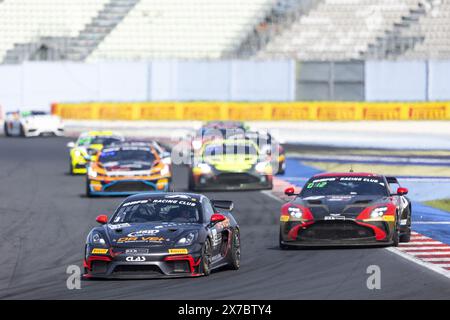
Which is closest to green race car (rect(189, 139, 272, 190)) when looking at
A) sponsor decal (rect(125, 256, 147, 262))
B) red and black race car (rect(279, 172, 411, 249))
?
red and black race car (rect(279, 172, 411, 249))

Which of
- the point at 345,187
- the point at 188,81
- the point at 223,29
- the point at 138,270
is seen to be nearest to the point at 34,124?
the point at 188,81

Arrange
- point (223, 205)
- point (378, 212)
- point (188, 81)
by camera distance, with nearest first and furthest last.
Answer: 1. point (223, 205)
2. point (378, 212)
3. point (188, 81)

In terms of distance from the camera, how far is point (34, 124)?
5991 cm

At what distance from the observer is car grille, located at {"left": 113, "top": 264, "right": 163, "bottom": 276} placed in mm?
14773

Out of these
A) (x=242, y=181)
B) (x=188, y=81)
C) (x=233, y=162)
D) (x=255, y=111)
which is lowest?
(x=242, y=181)

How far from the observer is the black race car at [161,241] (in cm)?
1481

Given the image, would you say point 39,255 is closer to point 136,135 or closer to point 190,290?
point 190,290

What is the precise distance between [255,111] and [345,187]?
1569 inches

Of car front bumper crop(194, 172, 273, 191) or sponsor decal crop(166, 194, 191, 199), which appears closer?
sponsor decal crop(166, 194, 191, 199)

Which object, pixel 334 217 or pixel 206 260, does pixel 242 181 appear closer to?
pixel 334 217

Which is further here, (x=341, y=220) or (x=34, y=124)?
(x=34, y=124)

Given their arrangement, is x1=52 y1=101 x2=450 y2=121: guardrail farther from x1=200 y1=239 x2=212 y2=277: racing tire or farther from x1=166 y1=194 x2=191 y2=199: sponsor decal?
x1=200 y1=239 x2=212 y2=277: racing tire

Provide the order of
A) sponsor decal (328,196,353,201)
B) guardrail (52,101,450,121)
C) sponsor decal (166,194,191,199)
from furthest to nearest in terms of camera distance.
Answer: guardrail (52,101,450,121) → sponsor decal (328,196,353,201) → sponsor decal (166,194,191,199)

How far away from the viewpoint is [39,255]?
711 inches
